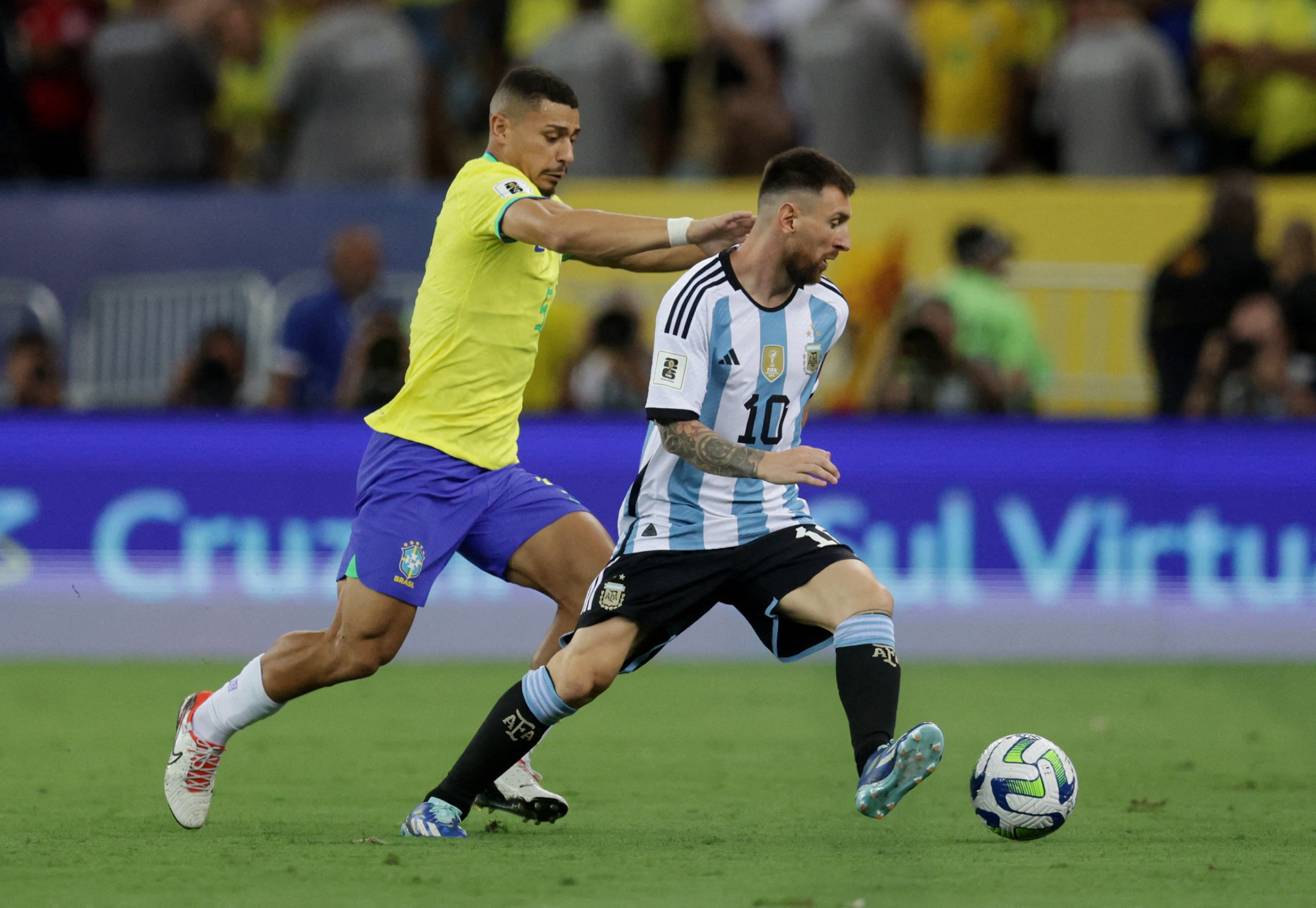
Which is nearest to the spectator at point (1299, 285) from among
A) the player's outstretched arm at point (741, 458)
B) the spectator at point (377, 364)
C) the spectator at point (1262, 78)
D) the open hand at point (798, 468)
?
the spectator at point (1262, 78)

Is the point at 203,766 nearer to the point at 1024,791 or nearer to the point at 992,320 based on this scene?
the point at 1024,791

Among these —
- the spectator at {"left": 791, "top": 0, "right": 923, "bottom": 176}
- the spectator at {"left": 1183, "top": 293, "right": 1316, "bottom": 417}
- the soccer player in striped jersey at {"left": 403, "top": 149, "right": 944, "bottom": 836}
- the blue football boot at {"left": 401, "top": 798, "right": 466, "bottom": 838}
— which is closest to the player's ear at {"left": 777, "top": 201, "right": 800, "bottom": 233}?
the soccer player in striped jersey at {"left": 403, "top": 149, "right": 944, "bottom": 836}

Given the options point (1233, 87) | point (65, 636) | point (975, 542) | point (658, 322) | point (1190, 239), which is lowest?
point (65, 636)

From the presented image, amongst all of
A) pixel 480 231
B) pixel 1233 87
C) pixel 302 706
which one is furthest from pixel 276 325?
pixel 480 231

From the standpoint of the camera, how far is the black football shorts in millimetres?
6113

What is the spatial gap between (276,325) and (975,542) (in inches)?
204

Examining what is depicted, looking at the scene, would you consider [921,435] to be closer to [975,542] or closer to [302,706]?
[975,542]

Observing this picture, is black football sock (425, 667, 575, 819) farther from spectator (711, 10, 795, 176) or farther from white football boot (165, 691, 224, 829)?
spectator (711, 10, 795, 176)

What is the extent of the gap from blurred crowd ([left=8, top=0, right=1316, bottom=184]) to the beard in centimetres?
787

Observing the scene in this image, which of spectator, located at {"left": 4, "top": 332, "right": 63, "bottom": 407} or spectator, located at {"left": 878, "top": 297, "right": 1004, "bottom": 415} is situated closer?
spectator, located at {"left": 878, "top": 297, "right": 1004, "bottom": 415}

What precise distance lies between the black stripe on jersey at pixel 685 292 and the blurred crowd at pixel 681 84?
7.85 metres

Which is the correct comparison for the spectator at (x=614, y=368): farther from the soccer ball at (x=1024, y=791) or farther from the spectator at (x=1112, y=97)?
the soccer ball at (x=1024, y=791)

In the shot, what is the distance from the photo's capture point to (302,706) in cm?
991

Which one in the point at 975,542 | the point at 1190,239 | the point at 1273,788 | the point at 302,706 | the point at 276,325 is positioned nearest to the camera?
the point at 1273,788
